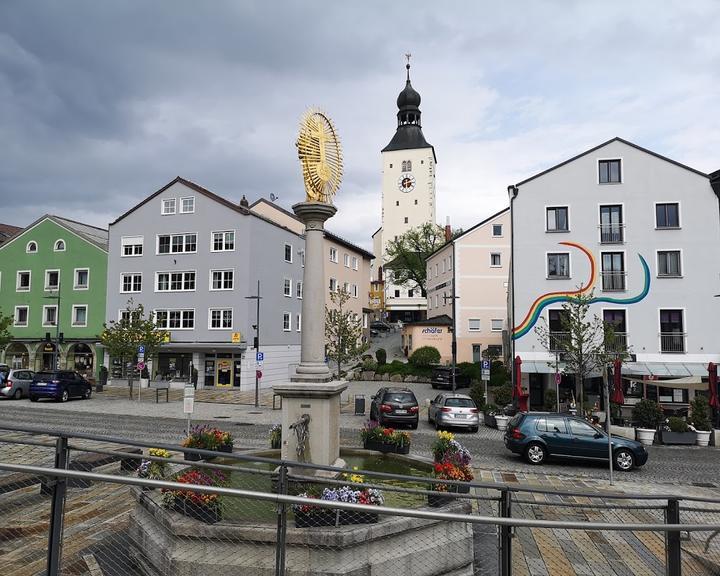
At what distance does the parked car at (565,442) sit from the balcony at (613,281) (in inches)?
579

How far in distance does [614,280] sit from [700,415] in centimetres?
969

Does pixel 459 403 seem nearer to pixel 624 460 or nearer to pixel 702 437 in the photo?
pixel 624 460

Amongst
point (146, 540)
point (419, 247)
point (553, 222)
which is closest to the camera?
point (146, 540)

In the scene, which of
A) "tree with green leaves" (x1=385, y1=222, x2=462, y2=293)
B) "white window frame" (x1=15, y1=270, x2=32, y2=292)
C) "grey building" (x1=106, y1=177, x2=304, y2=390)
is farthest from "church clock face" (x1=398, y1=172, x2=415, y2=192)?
"white window frame" (x1=15, y1=270, x2=32, y2=292)

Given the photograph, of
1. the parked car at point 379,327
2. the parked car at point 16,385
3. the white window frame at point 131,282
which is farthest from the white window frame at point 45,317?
the parked car at point 379,327

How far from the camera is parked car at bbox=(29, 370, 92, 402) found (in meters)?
28.8

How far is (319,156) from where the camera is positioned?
1063 centimetres

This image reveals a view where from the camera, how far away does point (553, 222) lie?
29281 mm

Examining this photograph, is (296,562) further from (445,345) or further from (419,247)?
(419,247)

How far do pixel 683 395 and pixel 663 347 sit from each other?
104 inches

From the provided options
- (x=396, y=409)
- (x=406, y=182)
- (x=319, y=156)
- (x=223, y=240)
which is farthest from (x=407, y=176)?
(x=319, y=156)

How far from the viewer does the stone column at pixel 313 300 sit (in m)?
9.55

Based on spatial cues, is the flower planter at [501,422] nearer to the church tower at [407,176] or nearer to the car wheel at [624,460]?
the car wheel at [624,460]

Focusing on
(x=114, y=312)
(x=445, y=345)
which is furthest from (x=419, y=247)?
(x=114, y=312)
